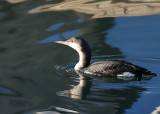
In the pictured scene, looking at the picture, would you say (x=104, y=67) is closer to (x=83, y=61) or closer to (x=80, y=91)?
(x=83, y=61)

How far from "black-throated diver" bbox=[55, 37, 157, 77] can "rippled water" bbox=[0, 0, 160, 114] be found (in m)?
0.14

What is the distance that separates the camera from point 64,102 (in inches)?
270

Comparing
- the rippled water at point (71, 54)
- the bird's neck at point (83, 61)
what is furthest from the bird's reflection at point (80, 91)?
the bird's neck at point (83, 61)

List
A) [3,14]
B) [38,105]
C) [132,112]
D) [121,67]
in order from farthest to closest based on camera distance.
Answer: [3,14]
[121,67]
[38,105]
[132,112]

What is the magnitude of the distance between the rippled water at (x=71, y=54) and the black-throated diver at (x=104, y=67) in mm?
141

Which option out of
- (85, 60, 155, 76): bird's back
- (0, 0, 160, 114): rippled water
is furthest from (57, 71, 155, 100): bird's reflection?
(85, 60, 155, 76): bird's back

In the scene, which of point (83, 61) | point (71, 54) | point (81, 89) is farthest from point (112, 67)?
point (71, 54)

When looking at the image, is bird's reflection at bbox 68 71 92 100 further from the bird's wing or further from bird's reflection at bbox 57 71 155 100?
the bird's wing

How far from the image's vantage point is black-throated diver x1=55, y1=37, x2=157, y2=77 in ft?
25.6

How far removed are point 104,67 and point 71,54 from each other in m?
1.41

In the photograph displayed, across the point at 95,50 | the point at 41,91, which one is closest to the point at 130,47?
the point at 95,50

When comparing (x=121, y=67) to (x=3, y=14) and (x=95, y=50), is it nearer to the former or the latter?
(x=95, y=50)

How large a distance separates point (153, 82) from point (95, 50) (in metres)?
2.09

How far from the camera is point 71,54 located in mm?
9250
